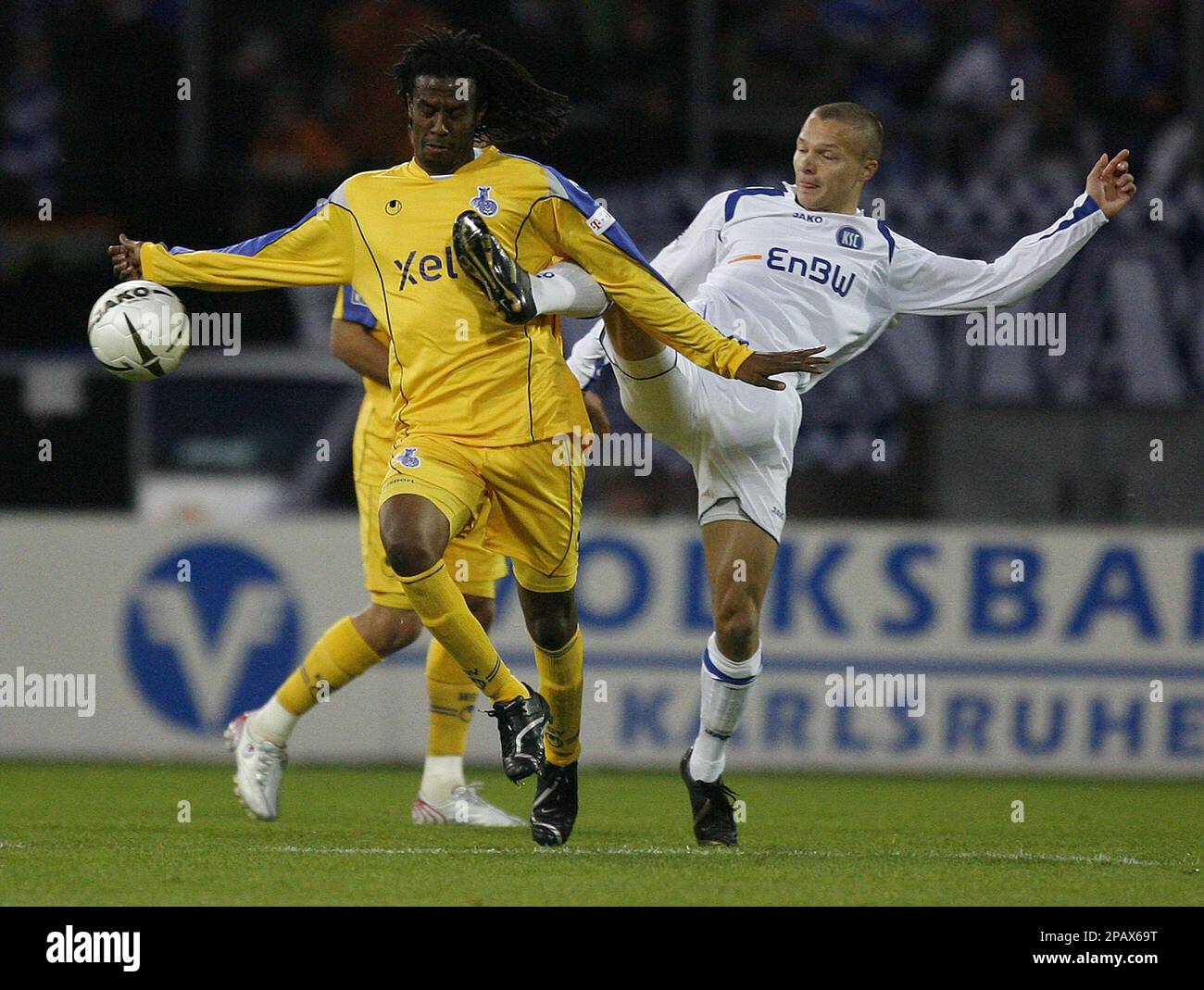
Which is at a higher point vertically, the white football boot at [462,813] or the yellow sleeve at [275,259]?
the yellow sleeve at [275,259]

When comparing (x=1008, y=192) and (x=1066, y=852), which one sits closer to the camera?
(x=1066, y=852)

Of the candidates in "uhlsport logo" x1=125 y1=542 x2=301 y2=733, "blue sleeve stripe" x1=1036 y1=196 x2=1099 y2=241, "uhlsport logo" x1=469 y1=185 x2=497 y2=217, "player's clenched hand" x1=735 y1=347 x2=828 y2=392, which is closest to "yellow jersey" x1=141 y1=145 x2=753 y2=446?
"uhlsport logo" x1=469 y1=185 x2=497 y2=217

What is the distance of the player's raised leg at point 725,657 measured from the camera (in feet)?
19.5

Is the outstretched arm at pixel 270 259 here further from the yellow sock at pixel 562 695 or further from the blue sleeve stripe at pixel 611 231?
the yellow sock at pixel 562 695

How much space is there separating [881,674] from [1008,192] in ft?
11.8

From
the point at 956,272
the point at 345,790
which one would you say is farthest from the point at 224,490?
the point at 956,272

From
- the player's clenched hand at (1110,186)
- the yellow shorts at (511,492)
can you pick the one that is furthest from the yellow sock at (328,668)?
the player's clenched hand at (1110,186)

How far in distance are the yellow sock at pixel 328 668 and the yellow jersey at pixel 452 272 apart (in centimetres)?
127

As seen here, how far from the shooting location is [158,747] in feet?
30.2

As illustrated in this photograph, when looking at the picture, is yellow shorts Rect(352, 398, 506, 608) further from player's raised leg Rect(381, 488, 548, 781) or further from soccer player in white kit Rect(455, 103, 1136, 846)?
player's raised leg Rect(381, 488, 548, 781)

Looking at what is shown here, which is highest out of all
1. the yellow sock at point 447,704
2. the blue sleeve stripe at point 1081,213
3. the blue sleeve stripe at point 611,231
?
the blue sleeve stripe at point 1081,213
